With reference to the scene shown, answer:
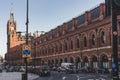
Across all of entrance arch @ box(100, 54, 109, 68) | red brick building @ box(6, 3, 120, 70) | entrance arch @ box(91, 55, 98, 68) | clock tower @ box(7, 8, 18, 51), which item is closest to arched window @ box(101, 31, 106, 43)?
red brick building @ box(6, 3, 120, 70)

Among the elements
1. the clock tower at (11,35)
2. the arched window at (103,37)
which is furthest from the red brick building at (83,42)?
the clock tower at (11,35)

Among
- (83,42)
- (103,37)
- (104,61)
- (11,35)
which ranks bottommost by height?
(104,61)

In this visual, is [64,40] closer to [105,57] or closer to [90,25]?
[90,25]

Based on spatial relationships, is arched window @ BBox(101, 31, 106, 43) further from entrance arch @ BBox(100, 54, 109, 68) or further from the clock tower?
the clock tower

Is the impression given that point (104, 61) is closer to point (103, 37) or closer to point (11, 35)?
point (103, 37)

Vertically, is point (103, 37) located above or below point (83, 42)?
above

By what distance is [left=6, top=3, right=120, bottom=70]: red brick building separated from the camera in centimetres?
6066

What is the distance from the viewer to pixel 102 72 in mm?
55844

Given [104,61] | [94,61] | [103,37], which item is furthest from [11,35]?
[104,61]

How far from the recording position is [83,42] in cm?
7156

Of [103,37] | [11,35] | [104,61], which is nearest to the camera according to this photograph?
[104,61]

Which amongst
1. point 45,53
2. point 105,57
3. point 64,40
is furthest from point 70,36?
point 45,53

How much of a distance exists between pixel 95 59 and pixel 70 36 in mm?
16559

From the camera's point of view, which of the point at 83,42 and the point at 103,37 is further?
the point at 83,42
